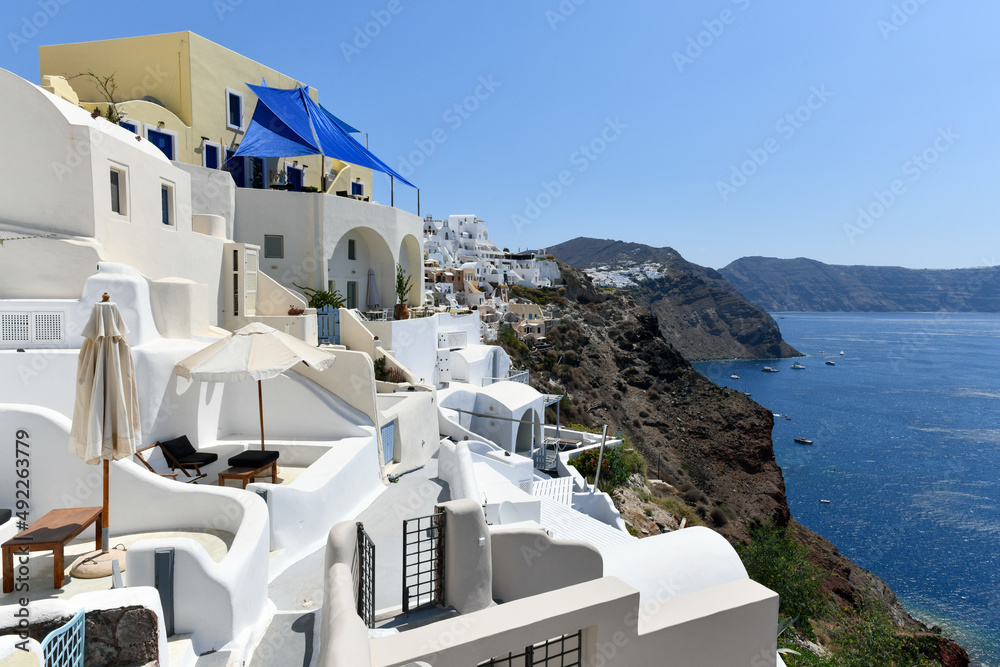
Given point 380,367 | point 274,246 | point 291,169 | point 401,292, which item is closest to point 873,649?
point 380,367

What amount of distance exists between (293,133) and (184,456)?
15.8 meters

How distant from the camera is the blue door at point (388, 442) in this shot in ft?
38.1

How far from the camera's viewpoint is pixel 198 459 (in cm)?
872

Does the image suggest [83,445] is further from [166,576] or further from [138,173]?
[138,173]

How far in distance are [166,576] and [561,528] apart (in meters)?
8.86

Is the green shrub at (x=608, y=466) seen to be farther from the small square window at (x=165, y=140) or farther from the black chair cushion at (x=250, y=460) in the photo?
the small square window at (x=165, y=140)

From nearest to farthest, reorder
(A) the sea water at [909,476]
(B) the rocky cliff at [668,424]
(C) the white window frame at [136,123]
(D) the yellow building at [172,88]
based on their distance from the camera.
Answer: (C) the white window frame at [136,123] < (D) the yellow building at [172,88] < (B) the rocky cliff at [668,424] < (A) the sea water at [909,476]

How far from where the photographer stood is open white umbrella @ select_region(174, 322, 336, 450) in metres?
8.20

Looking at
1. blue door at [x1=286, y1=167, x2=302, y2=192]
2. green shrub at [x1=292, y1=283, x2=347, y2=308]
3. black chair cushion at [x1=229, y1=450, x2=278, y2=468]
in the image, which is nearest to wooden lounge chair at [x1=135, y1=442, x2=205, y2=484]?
black chair cushion at [x1=229, y1=450, x2=278, y2=468]

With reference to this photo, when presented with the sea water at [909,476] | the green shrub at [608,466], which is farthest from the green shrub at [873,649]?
the sea water at [909,476]

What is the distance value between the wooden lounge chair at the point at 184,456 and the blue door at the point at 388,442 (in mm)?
3388

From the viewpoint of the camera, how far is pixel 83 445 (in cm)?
553

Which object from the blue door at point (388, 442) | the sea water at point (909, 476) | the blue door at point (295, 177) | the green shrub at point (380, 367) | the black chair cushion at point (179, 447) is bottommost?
the sea water at point (909, 476)

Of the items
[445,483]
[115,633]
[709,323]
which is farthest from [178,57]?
[709,323]
